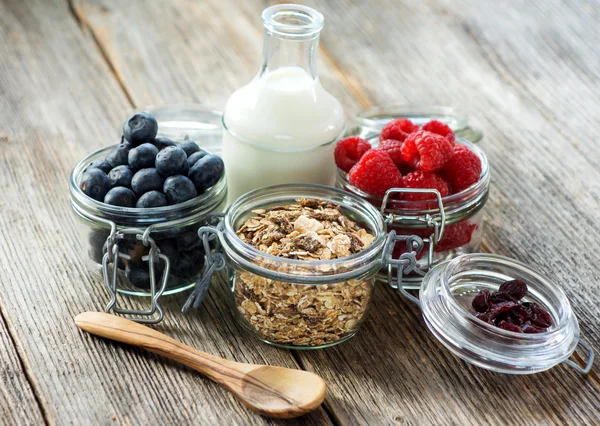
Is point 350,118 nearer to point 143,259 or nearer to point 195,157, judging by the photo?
point 195,157

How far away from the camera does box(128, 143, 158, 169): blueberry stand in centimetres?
125

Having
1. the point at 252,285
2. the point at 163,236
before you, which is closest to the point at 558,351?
the point at 252,285

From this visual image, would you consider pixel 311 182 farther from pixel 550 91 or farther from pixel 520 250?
pixel 550 91

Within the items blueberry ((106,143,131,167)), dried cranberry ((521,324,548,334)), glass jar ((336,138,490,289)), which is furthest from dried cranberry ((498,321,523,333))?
blueberry ((106,143,131,167))

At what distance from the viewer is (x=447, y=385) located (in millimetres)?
1161

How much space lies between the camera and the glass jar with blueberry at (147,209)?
1.23m

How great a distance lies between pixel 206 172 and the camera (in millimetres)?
1258

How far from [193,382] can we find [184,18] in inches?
52.8

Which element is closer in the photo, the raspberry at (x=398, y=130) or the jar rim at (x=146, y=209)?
the jar rim at (x=146, y=209)

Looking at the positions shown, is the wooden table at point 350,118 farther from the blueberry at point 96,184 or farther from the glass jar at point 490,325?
the blueberry at point 96,184

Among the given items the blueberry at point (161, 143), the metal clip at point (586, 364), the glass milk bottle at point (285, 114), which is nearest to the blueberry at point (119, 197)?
the blueberry at point (161, 143)

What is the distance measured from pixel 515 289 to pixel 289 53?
554mm

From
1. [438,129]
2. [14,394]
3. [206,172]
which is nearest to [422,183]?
[438,129]

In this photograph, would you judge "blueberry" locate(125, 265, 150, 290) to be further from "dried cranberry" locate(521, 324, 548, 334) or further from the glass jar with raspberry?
"dried cranberry" locate(521, 324, 548, 334)
